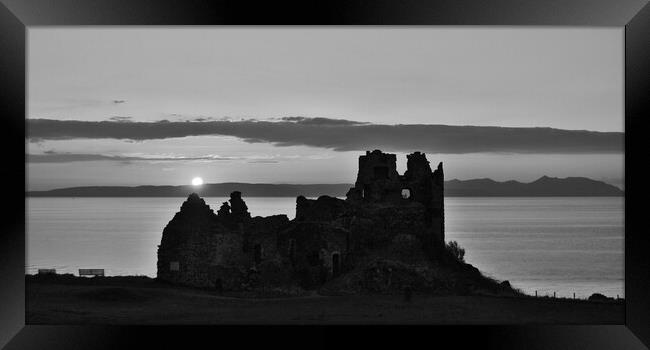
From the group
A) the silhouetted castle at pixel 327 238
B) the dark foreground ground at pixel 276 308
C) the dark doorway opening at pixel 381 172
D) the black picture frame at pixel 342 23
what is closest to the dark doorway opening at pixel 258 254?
the silhouetted castle at pixel 327 238

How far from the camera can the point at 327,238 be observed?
36.9m

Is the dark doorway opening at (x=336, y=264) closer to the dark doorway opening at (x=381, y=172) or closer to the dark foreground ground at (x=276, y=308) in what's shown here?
the dark foreground ground at (x=276, y=308)

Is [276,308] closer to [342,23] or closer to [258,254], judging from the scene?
[258,254]

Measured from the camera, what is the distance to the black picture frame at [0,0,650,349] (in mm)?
17750

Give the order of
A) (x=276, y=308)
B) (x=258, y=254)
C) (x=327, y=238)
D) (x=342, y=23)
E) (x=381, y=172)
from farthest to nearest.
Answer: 1. (x=381, y=172)
2. (x=327, y=238)
3. (x=258, y=254)
4. (x=276, y=308)
5. (x=342, y=23)

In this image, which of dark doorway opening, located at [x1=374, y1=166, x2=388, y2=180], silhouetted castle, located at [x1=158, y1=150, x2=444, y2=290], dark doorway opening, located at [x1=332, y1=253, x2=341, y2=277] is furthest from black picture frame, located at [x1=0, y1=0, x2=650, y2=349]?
dark doorway opening, located at [x1=374, y1=166, x2=388, y2=180]

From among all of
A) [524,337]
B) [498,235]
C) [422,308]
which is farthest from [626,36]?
[498,235]

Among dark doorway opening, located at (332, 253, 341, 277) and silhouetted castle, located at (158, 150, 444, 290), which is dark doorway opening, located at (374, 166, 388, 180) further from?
dark doorway opening, located at (332, 253, 341, 277)

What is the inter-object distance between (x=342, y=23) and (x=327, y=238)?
63.9 feet

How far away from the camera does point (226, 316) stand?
2884 centimetres

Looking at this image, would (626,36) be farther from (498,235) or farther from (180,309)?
(498,235)

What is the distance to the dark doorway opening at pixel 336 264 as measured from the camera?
3669 cm

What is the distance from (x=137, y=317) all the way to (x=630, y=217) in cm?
1705

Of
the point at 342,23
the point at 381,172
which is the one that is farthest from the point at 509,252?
the point at 342,23
